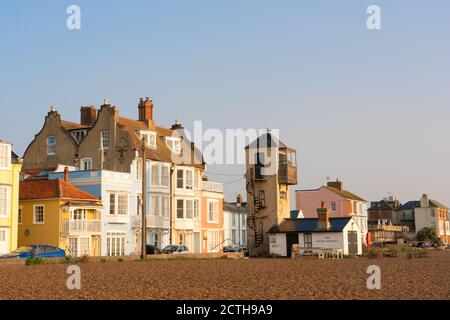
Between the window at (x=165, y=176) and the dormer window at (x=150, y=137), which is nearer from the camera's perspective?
the window at (x=165, y=176)

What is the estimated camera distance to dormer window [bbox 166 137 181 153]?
64.2 m

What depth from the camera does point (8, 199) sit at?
4578 cm

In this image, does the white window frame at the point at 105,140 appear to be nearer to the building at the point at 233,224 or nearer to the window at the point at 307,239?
the window at the point at 307,239

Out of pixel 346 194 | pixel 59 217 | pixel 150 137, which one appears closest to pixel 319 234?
pixel 150 137

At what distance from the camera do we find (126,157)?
2277 inches

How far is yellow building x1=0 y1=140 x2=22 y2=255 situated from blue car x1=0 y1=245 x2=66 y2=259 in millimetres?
3804

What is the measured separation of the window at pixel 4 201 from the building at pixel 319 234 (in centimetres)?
2460

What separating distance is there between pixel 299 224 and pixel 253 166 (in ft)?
23.8

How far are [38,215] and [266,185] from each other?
22.3 meters

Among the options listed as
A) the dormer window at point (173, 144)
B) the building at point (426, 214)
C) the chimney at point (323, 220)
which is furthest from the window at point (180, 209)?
the building at point (426, 214)

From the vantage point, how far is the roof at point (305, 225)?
2293 inches

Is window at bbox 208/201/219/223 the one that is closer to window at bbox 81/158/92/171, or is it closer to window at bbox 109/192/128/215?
window at bbox 109/192/128/215

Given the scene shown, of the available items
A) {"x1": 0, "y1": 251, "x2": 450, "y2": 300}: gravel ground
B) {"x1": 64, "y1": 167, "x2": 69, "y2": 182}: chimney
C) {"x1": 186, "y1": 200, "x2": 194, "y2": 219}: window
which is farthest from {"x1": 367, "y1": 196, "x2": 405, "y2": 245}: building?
{"x1": 0, "y1": 251, "x2": 450, "y2": 300}: gravel ground
